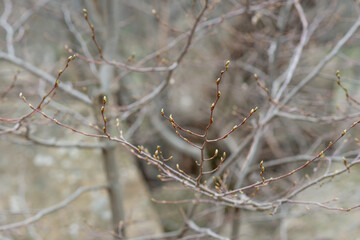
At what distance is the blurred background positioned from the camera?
3.09 meters

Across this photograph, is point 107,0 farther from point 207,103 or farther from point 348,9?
point 348,9

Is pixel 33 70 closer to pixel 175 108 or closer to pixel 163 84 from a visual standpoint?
pixel 163 84

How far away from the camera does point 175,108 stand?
689 centimetres

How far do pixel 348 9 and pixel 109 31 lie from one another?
12.7 ft

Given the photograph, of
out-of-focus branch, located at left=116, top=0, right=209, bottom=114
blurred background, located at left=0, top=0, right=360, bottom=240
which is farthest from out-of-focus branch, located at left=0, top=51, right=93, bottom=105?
out-of-focus branch, located at left=116, top=0, right=209, bottom=114

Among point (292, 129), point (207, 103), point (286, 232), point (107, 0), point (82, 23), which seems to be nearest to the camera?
point (107, 0)

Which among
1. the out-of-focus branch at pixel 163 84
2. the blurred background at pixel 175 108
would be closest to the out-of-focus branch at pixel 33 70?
the blurred background at pixel 175 108

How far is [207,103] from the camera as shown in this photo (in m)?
6.38

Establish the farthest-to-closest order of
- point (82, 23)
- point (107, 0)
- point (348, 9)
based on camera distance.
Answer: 1. point (348, 9)
2. point (82, 23)
3. point (107, 0)

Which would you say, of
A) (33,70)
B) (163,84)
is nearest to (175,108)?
(33,70)

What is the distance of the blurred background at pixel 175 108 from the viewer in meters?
3.09

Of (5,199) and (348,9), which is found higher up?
(348,9)

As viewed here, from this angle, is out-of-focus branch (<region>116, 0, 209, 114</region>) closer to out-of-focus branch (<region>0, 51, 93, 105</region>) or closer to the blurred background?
the blurred background

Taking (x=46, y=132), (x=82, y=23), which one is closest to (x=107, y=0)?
(x=82, y=23)
